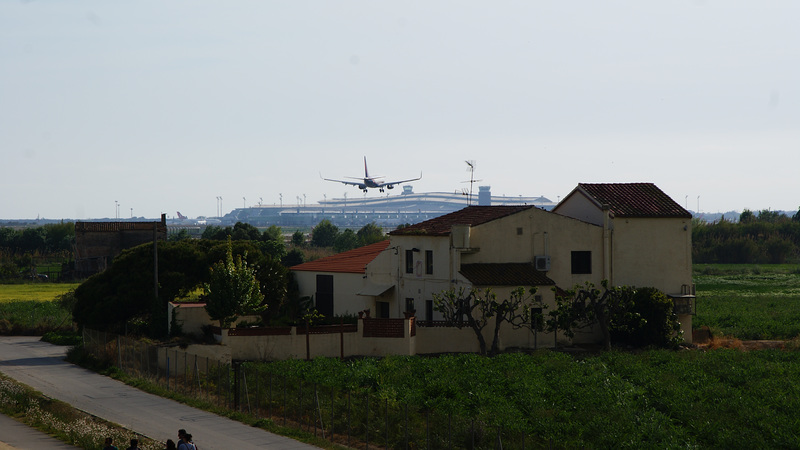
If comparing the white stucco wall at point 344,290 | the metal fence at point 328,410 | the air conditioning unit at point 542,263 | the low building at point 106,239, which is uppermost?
the low building at point 106,239

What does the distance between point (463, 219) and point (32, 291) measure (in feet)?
140

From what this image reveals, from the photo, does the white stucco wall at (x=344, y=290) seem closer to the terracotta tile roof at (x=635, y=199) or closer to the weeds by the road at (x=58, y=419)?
the terracotta tile roof at (x=635, y=199)

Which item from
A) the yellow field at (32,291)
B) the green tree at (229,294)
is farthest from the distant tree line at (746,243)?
the green tree at (229,294)

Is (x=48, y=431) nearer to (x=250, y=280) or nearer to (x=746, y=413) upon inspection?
(x=250, y=280)

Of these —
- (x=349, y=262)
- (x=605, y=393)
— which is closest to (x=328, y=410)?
(x=605, y=393)

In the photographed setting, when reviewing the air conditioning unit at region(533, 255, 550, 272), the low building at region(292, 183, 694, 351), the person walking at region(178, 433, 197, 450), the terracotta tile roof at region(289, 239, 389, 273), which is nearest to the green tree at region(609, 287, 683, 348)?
the low building at region(292, 183, 694, 351)

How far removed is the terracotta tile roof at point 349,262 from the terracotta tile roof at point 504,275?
9.36 metres

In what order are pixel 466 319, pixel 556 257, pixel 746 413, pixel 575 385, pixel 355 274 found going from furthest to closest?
pixel 355 274 < pixel 556 257 < pixel 466 319 < pixel 575 385 < pixel 746 413

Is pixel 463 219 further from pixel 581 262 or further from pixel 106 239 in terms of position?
pixel 106 239

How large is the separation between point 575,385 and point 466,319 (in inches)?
501

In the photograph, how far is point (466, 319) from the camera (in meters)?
41.6

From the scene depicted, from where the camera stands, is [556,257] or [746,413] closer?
[746,413]

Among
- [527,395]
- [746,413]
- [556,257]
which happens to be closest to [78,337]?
[556,257]

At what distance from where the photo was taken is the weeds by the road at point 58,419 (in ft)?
80.4
